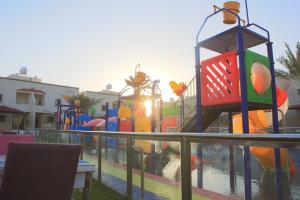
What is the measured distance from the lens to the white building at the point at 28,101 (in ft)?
113

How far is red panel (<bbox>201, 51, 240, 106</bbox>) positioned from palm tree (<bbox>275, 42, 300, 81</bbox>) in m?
15.6

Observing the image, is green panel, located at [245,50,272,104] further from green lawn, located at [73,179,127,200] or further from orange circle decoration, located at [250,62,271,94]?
green lawn, located at [73,179,127,200]

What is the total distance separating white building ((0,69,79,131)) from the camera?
3431 centimetres

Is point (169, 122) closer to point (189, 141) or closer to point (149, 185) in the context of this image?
point (149, 185)

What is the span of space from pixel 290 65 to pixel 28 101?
29.9 m

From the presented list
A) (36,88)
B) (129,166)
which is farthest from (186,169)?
(36,88)

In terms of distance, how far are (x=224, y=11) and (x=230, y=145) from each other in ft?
18.4

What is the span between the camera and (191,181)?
327cm

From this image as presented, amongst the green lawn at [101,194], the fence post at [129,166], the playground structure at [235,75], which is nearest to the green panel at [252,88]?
the playground structure at [235,75]

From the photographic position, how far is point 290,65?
68.8 feet

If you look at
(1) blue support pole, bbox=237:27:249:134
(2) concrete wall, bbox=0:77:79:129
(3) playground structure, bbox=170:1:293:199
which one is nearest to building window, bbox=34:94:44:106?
(2) concrete wall, bbox=0:77:79:129

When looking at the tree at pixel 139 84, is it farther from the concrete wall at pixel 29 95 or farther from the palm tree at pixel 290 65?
the concrete wall at pixel 29 95

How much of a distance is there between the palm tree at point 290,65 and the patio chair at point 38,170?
2102cm

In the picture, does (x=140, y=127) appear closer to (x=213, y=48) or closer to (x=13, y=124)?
(x=213, y=48)
